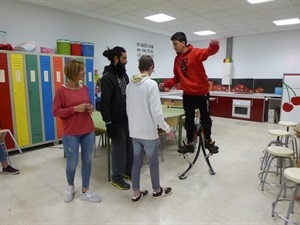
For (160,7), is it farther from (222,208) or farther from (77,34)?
(222,208)

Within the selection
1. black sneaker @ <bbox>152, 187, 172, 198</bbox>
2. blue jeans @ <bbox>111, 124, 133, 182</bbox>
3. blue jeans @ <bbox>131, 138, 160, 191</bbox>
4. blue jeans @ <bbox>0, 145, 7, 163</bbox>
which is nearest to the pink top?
blue jeans @ <bbox>111, 124, 133, 182</bbox>

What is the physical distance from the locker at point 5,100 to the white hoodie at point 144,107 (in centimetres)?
265

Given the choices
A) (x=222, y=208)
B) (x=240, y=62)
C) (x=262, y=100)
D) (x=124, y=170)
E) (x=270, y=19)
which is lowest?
(x=222, y=208)

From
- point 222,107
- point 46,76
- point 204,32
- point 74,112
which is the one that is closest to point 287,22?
point 204,32

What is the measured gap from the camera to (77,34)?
205 inches

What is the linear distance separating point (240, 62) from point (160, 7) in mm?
4242

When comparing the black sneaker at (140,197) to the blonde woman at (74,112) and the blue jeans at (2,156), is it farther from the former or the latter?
the blue jeans at (2,156)

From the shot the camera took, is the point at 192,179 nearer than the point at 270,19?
Yes

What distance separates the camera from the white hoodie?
2092 mm

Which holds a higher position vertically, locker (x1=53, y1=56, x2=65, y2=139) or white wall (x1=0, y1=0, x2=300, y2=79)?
white wall (x1=0, y1=0, x2=300, y2=79)

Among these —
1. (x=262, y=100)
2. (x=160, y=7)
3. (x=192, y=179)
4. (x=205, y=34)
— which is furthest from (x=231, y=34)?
(x=192, y=179)

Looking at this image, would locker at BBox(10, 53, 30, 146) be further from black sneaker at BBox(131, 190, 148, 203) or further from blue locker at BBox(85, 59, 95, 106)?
black sneaker at BBox(131, 190, 148, 203)

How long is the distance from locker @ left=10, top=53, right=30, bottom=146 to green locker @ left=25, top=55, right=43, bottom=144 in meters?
0.09

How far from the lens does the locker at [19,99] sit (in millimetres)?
3746
